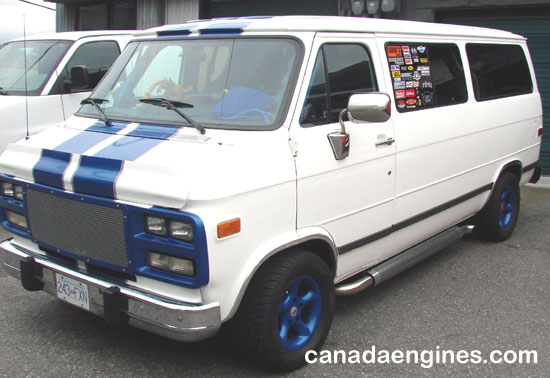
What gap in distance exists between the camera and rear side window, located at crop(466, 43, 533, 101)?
5355mm

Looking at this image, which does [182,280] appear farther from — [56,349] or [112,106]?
[112,106]

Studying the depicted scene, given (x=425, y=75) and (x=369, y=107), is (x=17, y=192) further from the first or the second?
A: (x=425, y=75)

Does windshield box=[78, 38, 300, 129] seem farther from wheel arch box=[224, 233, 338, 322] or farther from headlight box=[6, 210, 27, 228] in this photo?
headlight box=[6, 210, 27, 228]

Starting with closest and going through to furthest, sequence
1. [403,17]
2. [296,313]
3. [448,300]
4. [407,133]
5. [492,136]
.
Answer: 1. [296,313]
2. [407,133]
3. [448,300]
4. [492,136]
5. [403,17]

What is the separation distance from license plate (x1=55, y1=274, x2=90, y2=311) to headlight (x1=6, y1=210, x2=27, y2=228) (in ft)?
1.69

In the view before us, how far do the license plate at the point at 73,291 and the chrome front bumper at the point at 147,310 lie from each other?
0.10 ft

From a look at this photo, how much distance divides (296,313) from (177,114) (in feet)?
4.67

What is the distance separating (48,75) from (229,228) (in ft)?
15.4

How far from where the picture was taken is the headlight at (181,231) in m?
2.86

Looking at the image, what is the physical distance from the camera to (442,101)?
188 inches

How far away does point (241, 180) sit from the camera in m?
3.03

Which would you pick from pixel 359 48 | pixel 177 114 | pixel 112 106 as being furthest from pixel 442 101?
pixel 112 106

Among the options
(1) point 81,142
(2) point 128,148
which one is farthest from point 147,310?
(1) point 81,142

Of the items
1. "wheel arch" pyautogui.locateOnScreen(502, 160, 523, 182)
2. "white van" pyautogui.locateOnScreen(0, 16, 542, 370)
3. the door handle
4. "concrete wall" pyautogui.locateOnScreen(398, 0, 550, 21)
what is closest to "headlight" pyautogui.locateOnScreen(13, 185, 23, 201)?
"white van" pyautogui.locateOnScreen(0, 16, 542, 370)
